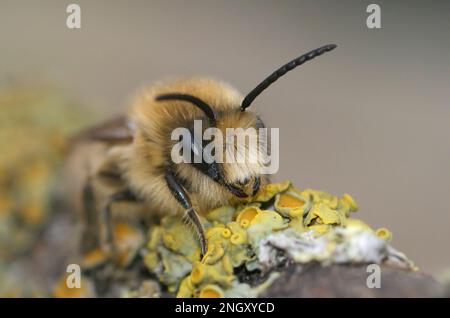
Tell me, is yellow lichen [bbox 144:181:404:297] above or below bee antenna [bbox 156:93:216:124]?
below

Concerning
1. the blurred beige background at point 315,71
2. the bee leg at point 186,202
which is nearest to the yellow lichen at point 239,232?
the bee leg at point 186,202

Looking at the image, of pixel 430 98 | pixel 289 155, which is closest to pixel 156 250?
pixel 289 155

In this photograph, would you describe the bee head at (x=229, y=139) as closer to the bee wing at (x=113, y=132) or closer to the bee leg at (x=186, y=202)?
the bee leg at (x=186, y=202)

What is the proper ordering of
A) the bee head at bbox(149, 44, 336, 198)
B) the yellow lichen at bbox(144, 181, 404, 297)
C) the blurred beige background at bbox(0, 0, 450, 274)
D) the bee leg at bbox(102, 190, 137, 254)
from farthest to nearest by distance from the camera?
the blurred beige background at bbox(0, 0, 450, 274)
the bee leg at bbox(102, 190, 137, 254)
the bee head at bbox(149, 44, 336, 198)
the yellow lichen at bbox(144, 181, 404, 297)

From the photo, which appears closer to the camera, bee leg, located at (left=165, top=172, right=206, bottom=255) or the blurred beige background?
bee leg, located at (left=165, top=172, right=206, bottom=255)

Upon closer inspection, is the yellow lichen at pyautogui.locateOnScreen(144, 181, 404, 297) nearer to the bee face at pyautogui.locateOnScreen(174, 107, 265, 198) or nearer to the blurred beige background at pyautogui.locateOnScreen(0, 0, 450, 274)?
the bee face at pyautogui.locateOnScreen(174, 107, 265, 198)

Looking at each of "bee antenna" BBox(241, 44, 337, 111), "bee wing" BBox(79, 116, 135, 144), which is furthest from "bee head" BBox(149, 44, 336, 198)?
"bee wing" BBox(79, 116, 135, 144)

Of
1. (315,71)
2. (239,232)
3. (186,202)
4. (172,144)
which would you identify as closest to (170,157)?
(172,144)
